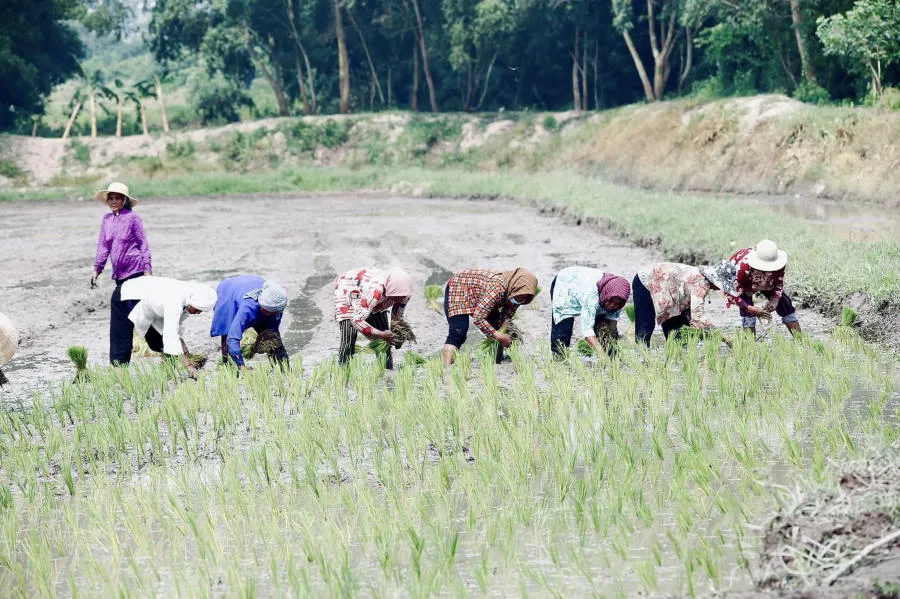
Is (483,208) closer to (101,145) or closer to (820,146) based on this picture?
(820,146)

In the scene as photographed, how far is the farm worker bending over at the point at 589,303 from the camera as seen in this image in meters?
6.81

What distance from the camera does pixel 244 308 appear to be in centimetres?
677

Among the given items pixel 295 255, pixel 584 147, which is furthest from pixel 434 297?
pixel 584 147

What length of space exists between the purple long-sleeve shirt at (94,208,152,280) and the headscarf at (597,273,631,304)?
10.4 ft

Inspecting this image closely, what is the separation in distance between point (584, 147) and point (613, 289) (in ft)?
78.0

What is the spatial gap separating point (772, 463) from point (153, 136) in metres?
33.3

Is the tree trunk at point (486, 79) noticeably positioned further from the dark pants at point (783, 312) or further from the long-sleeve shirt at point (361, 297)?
the long-sleeve shirt at point (361, 297)

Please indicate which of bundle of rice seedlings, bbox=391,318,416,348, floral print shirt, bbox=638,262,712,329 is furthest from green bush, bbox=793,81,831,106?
bundle of rice seedlings, bbox=391,318,416,348

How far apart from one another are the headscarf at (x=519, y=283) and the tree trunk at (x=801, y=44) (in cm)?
1898

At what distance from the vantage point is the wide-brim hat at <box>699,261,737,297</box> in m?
6.89

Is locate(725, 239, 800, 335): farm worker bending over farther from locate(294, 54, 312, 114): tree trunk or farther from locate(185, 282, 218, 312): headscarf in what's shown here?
locate(294, 54, 312, 114): tree trunk

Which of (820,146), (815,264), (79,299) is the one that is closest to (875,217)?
(820,146)

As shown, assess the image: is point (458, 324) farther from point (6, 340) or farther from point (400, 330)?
point (6, 340)

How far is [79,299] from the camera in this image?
11.0 metres
